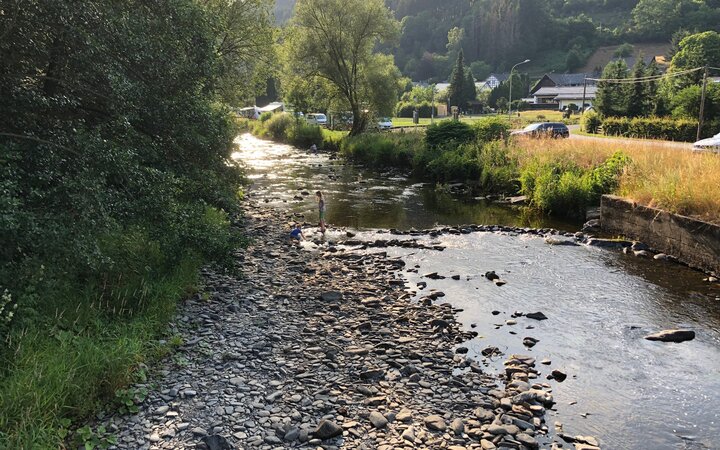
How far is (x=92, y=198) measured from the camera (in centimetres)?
676

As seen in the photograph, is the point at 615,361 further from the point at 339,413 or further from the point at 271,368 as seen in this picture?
the point at 271,368

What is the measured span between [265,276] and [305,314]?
9.33 ft

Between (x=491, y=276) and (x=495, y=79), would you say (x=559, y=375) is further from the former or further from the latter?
(x=495, y=79)

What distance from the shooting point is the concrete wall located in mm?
13688

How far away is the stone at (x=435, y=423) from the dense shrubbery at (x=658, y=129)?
44.3 m

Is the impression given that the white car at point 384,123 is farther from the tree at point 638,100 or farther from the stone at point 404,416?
the stone at point 404,416

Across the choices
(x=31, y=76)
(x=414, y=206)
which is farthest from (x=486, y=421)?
(x=414, y=206)

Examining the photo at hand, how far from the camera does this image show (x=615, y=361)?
29.3 ft

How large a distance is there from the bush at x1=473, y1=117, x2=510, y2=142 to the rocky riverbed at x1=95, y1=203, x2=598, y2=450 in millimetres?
23170

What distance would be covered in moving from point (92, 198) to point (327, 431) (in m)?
4.41

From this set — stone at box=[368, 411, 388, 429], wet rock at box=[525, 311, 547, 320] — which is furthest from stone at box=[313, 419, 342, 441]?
wet rock at box=[525, 311, 547, 320]

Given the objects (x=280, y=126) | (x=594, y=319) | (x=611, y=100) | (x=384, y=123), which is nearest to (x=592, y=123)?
(x=611, y=100)

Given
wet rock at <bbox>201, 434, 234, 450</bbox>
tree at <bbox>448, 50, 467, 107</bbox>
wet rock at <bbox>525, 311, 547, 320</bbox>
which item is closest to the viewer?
wet rock at <bbox>201, 434, 234, 450</bbox>

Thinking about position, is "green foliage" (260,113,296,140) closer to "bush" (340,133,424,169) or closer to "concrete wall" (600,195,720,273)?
"bush" (340,133,424,169)
